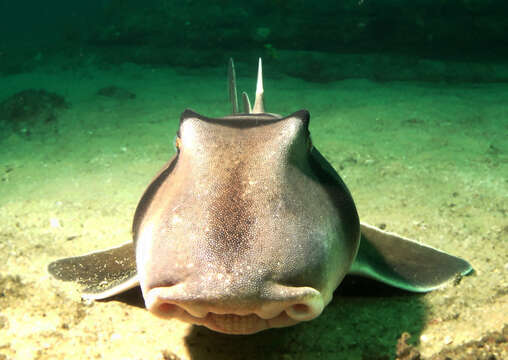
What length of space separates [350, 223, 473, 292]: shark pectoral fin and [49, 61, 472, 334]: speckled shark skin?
0.85 metres

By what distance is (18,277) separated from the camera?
322 centimetres

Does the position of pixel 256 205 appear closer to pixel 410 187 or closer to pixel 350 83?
pixel 410 187

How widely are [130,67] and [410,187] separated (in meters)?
17.1

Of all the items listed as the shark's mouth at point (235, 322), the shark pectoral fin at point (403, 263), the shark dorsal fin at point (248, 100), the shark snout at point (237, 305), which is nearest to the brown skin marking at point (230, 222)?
the shark snout at point (237, 305)

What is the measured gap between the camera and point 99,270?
130 inches

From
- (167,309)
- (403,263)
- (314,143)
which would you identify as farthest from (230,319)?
(314,143)

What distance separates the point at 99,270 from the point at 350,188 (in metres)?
3.45

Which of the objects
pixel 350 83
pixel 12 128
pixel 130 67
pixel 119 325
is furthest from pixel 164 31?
pixel 119 325

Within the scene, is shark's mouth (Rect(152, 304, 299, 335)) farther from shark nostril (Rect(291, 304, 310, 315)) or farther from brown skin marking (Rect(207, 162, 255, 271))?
brown skin marking (Rect(207, 162, 255, 271))

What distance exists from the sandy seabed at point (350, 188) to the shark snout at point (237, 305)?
0.70 m

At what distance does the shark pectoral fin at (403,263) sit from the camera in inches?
121

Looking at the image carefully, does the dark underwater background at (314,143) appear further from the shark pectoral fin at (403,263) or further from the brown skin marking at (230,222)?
the brown skin marking at (230,222)

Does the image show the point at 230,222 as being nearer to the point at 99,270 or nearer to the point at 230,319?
the point at 230,319

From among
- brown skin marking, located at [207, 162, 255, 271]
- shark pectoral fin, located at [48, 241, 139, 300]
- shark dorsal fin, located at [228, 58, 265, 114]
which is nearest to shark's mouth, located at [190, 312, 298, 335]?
brown skin marking, located at [207, 162, 255, 271]
